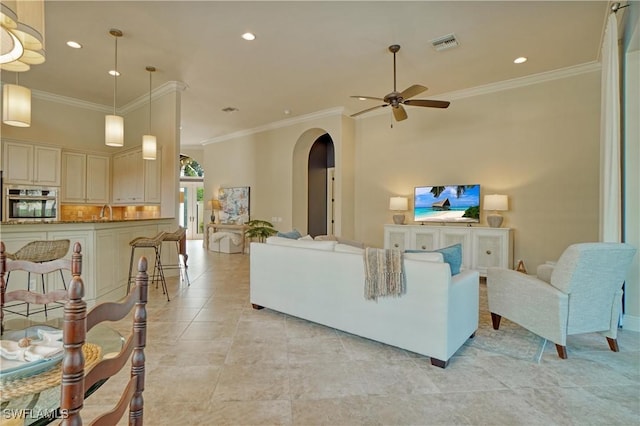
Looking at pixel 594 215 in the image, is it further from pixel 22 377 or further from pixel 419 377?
pixel 22 377

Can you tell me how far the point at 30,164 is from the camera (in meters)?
5.52

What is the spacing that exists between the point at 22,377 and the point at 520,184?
19.8 ft

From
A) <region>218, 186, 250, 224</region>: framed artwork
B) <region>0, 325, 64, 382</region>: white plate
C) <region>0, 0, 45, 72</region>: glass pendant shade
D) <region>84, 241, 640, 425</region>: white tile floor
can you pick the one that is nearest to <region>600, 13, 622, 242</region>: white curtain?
<region>84, 241, 640, 425</region>: white tile floor

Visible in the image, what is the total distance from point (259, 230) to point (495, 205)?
5.06 meters

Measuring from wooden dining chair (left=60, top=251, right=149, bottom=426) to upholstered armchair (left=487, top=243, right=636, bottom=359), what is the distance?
288 cm

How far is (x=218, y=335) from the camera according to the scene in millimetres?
2920

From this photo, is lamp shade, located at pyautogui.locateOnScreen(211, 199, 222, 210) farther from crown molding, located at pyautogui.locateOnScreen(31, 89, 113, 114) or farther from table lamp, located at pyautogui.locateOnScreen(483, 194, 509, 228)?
table lamp, located at pyautogui.locateOnScreen(483, 194, 509, 228)

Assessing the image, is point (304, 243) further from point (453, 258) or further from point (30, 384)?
point (30, 384)

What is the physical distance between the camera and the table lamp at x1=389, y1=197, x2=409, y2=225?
19.6ft

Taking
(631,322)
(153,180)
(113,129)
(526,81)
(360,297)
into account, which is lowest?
(631,322)

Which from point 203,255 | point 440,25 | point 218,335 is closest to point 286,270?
point 218,335

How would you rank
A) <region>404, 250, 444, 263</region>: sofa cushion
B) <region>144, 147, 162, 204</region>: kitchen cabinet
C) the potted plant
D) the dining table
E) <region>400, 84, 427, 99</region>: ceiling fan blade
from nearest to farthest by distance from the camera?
the dining table < <region>404, 250, 444, 263</region>: sofa cushion < <region>400, 84, 427, 99</region>: ceiling fan blade < <region>144, 147, 162, 204</region>: kitchen cabinet < the potted plant

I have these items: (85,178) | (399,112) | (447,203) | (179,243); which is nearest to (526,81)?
(447,203)

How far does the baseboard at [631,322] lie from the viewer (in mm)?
3049
